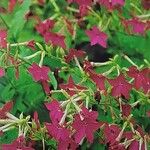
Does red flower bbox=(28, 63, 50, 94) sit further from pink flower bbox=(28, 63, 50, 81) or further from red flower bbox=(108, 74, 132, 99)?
red flower bbox=(108, 74, 132, 99)

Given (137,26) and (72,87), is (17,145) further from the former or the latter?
(137,26)

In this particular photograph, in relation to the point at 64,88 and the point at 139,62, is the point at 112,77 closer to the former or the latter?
the point at 64,88

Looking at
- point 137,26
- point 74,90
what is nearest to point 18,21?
point 137,26

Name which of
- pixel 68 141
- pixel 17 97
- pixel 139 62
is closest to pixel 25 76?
pixel 17 97

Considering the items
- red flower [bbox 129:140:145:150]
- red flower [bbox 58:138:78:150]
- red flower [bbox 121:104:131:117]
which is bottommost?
red flower [bbox 129:140:145:150]

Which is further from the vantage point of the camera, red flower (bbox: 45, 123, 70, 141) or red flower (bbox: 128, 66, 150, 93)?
red flower (bbox: 128, 66, 150, 93)

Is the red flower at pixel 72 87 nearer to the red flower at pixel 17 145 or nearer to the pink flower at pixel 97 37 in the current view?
the red flower at pixel 17 145

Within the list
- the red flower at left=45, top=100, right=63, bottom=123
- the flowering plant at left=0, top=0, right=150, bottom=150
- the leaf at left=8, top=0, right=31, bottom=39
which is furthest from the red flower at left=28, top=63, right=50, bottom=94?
the leaf at left=8, top=0, right=31, bottom=39
